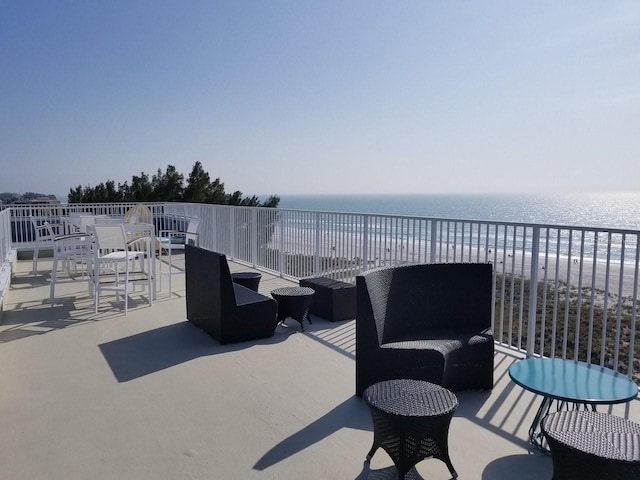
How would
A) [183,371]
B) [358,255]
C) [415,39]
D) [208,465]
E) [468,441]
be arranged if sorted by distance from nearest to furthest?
[208,465], [468,441], [183,371], [358,255], [415,39]

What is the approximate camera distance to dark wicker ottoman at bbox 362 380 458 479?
2.20 m

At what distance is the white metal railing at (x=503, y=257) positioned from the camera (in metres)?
3.73

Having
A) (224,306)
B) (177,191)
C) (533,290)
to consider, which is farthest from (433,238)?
(177,191)

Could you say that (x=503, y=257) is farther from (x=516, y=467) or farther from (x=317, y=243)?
(x=317, y=243)

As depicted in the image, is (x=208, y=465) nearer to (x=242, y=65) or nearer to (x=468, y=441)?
(x=468, y=441)

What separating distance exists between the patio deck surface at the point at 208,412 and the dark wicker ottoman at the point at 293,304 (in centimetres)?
17

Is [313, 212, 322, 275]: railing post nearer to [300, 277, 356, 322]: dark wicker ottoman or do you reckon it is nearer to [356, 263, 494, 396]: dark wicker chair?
[300, 277, 356, 322]: dark wicker ottoman

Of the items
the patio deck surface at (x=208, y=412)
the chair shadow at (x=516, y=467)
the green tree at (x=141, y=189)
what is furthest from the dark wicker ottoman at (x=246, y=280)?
the green tree at (x=141, y=189)

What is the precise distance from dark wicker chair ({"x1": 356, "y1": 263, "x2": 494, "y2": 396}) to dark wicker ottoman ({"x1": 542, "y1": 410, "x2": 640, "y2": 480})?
3.37ft

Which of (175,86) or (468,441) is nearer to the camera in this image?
(468,441)

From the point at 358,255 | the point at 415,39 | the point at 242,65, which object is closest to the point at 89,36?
the point at 242,65

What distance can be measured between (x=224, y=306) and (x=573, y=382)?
294cm

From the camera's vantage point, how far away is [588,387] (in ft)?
8.21

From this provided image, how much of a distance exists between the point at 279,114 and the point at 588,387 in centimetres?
1518
